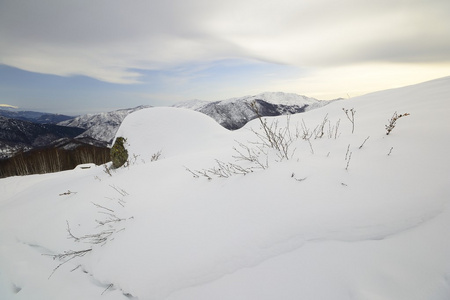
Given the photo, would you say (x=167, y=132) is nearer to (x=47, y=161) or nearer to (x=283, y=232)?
(x=283, y=232)

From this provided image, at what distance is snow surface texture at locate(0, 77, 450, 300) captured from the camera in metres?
1.35

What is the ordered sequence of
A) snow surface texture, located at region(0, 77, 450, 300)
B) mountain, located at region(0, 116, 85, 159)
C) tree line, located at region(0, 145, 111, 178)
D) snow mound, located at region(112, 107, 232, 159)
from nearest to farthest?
1. snow surface texture, located at region(0, 77, 450, 300)
2. snow mound, located at region(112, 107, 232, 159)
3. tree line, located at region(0, 145, 111, 178)
4. mountain, located at region(0, 116, 85, 159)

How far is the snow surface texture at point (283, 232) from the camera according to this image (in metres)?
1.35

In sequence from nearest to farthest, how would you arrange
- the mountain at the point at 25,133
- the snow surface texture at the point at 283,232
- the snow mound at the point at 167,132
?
1. the snow surface texture at the point at 283,232
2. the snow mound at the point at 167,132
3. the mountain at the point at 25,133

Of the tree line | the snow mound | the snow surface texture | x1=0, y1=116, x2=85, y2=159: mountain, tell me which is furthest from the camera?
x1=0, y1=116, x2=85, y2=159: mountain

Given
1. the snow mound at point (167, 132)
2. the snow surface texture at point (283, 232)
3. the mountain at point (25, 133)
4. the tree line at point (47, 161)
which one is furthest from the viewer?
the mountain at point (25, 133)

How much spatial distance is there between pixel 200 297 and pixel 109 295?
1.05m

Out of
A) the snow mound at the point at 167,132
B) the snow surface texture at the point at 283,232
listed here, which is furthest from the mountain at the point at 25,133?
the snow surface texture at the point at 283,232

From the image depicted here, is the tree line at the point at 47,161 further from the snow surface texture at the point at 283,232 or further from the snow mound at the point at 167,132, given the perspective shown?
the snow surface texture at the point at 283,232

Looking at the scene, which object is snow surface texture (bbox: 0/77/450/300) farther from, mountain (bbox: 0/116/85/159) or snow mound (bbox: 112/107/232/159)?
mountain (bbox: 0/116/85/159)

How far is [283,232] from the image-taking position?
1688mm

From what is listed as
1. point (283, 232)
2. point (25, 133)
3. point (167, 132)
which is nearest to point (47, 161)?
point (167, 132)

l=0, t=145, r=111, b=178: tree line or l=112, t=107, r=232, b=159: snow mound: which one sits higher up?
l=112, t=107, r=232, b=159: snow mound

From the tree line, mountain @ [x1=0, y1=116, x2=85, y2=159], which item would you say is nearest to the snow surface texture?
the tree line
